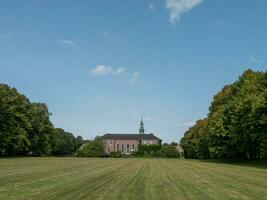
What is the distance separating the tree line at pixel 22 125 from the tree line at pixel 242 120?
3802cm

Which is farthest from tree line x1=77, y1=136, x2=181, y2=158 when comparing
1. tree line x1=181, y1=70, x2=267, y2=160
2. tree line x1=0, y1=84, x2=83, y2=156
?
tree line x1=181, y1=70, x2=267, y2=160

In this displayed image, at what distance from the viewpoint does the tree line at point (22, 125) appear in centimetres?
9166

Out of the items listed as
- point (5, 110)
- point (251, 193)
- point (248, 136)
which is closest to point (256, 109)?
point (248, 136)

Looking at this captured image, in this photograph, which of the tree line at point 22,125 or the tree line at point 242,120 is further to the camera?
the tree line at point 22,125

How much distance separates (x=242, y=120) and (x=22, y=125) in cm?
5164

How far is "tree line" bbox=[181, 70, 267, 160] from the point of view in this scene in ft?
193

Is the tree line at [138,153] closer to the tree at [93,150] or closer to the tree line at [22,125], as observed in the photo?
the tree at [93,150]

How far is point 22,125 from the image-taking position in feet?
330

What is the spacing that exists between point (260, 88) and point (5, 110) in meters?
48.7

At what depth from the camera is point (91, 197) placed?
17.8 m

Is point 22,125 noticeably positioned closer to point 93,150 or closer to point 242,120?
point 242,120

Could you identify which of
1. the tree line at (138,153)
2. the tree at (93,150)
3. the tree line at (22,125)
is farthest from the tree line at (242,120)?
the tree line at (138,153)

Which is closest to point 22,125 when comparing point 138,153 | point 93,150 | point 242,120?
point 242,120

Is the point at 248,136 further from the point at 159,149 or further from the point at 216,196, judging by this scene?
the point at 159,149
